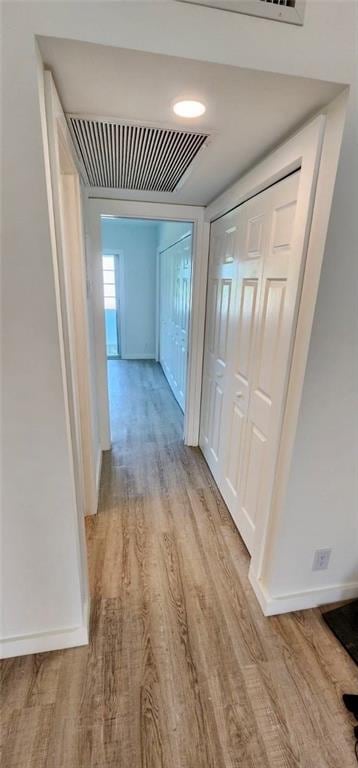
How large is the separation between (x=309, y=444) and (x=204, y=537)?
3.43 ft

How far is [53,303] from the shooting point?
1008 mm

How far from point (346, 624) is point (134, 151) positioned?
2352mm

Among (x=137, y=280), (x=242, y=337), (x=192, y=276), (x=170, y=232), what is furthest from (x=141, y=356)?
(x=242, y=337)

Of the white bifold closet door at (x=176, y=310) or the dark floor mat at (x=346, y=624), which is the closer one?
the dark floor mat at (x=346, y=624)

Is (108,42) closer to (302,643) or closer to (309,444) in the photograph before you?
(309,444)

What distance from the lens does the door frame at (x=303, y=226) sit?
1.06 meters

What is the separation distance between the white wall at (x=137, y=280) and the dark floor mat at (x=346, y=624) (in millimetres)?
5133

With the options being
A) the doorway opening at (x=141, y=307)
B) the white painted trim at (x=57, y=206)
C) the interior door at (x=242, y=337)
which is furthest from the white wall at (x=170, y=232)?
the white painted trim at (x=57, y=206)

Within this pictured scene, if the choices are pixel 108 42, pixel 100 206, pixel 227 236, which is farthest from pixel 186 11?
pixel 100 206

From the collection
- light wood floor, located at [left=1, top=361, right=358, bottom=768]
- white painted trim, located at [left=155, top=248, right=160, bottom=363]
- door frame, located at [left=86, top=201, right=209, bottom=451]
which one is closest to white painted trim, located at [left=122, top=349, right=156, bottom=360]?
white painted trim, located at [left=155, top=248, right=160, bottom=363]

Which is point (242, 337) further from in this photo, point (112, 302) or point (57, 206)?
point (112, 302)

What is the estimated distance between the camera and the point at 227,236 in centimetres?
209

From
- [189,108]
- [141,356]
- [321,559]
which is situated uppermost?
[189,108]

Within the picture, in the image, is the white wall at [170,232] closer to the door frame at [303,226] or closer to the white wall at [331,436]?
the door frame at [303,226]
